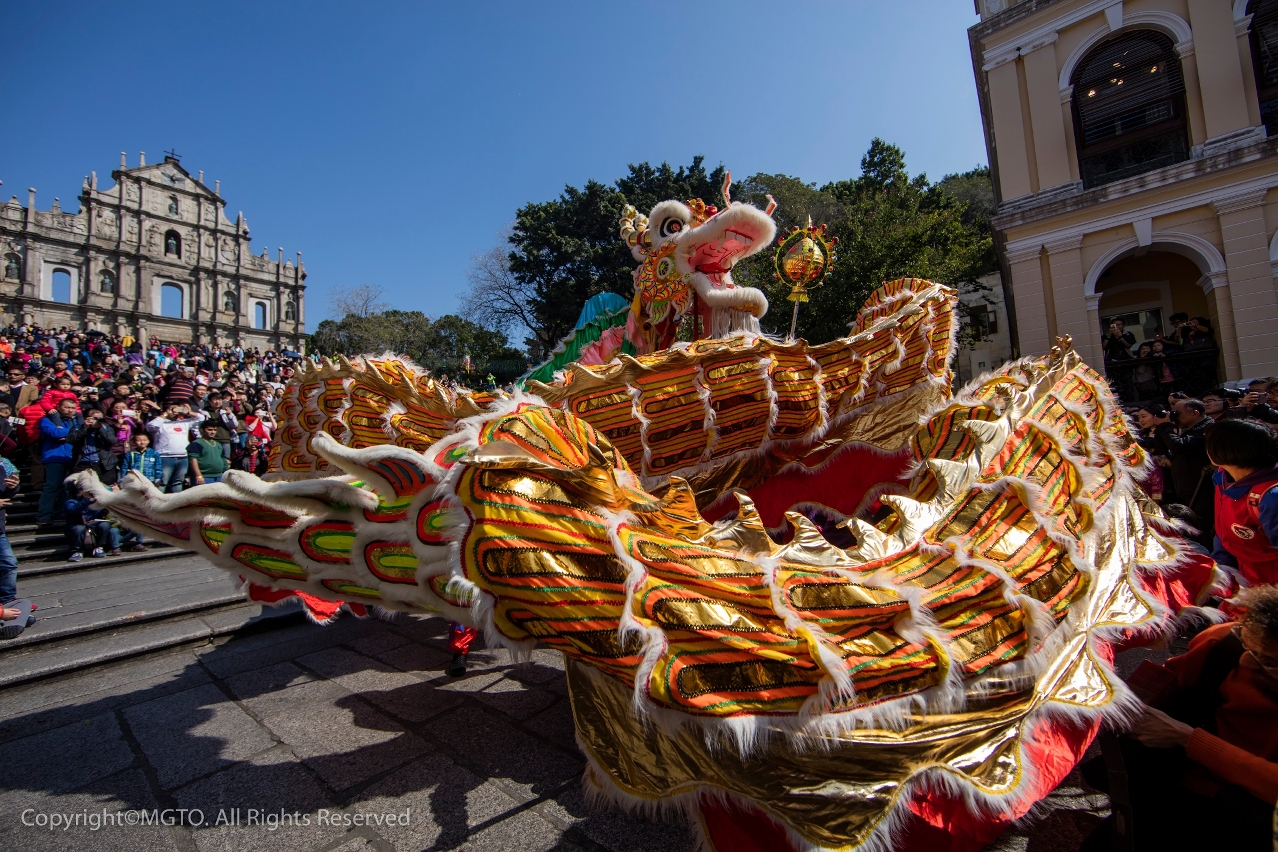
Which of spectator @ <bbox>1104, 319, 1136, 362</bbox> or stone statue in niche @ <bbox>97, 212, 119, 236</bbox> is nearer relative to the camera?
spectator @ <bbox>1104, 319, 1136, 362</bbox>

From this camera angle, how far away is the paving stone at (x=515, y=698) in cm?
222

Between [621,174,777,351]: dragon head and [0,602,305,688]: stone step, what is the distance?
8.97 feet

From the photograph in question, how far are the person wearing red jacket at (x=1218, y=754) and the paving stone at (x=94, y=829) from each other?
2.43 metres

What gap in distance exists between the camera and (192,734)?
197 centimetres

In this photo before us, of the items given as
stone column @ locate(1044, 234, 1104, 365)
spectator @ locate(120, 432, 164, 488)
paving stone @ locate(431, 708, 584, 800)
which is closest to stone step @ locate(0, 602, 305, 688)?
paving stone @ locate(431, 708, 584, 800)

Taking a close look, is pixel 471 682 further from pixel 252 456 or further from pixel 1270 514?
pixel 252 456

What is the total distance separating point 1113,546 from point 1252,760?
673 mm

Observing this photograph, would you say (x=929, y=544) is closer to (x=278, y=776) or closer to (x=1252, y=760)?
(x=1252, y=760)

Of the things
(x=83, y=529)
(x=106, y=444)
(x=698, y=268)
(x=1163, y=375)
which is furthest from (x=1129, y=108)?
(x=83, y=529)

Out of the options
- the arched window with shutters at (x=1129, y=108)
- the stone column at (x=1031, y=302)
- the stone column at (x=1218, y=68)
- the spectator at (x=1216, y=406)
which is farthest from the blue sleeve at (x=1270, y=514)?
the arched window with shutters at (x=1129, y=108)

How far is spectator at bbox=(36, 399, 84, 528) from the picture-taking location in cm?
521

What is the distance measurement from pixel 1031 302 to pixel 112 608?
48.6 ft

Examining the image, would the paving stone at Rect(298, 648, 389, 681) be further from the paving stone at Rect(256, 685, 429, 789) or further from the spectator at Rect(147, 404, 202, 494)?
the spectator at Rect(147, 404, 202, 494)

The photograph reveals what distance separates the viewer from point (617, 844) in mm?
1464
